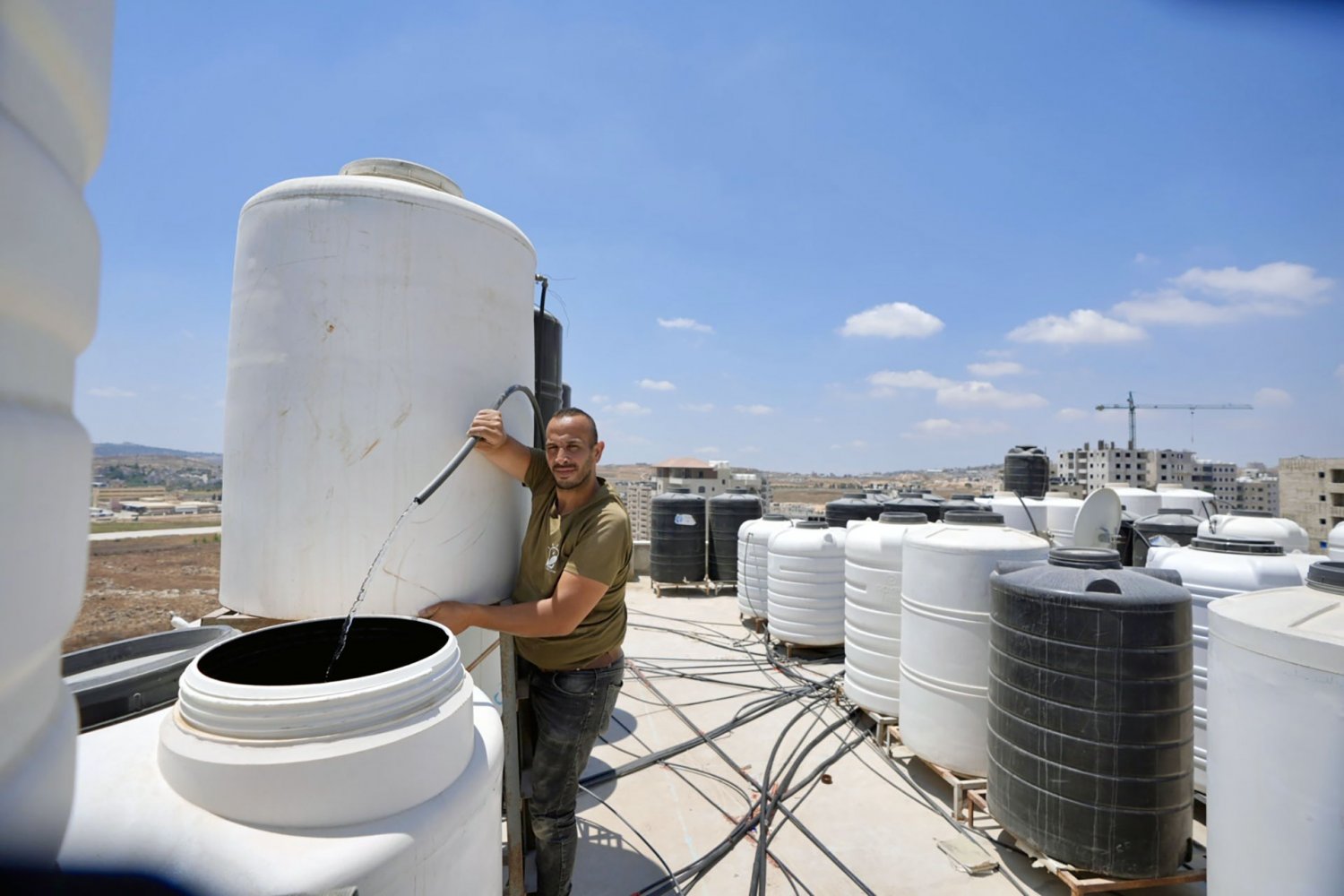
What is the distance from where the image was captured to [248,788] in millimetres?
1237

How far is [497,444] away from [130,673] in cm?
131

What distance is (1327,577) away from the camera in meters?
2.85

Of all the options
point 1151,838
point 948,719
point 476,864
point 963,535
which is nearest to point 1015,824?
point 1151,838

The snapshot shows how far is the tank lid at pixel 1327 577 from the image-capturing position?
2.80 m

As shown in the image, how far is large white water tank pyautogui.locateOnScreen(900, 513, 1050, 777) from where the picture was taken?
4.62 meters

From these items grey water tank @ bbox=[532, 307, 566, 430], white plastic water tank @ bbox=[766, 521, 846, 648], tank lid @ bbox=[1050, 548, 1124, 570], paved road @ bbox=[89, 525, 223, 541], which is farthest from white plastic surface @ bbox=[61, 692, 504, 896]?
paved road @ bbox=[89, 525, 223, 541]

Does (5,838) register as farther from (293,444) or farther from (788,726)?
(788,726)

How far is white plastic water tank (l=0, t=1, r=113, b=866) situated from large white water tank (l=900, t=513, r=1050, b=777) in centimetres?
500

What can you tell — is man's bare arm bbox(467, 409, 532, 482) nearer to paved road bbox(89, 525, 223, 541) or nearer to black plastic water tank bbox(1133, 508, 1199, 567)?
black plastic water tank bbox(1133, 508, 1199, 567)

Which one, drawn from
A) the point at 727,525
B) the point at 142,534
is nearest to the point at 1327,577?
the point at 727,525

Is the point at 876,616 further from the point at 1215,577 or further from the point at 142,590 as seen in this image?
the point at 142,590

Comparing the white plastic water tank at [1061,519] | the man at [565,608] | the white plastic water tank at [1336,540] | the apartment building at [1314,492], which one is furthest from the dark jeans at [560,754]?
the apartment building at [1314,492]

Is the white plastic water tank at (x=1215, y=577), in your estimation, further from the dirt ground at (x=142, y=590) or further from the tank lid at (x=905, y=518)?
the dirt ground at (x=142, y=590)

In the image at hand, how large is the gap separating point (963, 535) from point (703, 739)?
10.1ft
